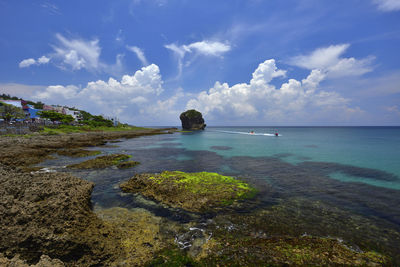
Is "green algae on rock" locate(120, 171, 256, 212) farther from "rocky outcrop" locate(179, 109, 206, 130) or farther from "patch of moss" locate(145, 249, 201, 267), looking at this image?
"rocky outcrop" locate(179, 109, 206, 130)

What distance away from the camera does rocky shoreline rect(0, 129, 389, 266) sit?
20.7ft

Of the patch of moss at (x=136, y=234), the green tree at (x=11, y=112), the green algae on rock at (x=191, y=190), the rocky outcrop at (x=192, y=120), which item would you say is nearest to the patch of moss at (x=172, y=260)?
the patch of moss at (x=136, y=234)

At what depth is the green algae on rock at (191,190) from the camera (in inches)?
472

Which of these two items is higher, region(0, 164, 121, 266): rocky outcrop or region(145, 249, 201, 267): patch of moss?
region(0, 164, 121, 266): rocky outcrop

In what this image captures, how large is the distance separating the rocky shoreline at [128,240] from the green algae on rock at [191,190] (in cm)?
226

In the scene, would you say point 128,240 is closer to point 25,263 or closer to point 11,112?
point 25,263

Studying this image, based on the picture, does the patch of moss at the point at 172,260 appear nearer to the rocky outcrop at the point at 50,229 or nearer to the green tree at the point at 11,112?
the rocky outcrop at the point at 50,229

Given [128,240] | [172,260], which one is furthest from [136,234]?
[172,260]

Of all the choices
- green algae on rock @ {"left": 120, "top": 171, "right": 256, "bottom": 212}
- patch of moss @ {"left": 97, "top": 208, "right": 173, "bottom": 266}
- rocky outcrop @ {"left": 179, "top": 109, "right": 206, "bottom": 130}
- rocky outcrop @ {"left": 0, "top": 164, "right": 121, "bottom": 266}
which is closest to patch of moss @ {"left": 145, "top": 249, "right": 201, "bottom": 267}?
patch of moss @ {"left": 97, "top": 208, "right": 173, "bottom": 266}

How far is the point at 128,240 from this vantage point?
25.8 ft

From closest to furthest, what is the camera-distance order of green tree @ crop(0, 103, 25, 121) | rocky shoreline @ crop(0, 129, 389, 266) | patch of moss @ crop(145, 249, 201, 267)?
rocky shoreline @ crop(0, 129, 389, 266)
patch of moss @ crop(145, 249, 201, 267)
green tree @ crop(0, 103, 25, 121)

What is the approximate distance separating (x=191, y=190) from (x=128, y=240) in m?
6.46

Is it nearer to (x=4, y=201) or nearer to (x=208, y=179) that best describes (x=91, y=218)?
(x=4, y=201)

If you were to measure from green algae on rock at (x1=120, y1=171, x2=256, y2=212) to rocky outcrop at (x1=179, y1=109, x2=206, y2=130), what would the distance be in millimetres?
159498
